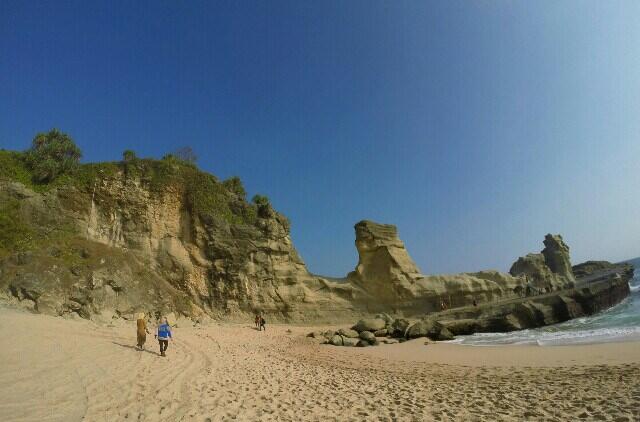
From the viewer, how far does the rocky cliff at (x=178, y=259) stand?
62.4ft

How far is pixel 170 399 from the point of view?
7266mm

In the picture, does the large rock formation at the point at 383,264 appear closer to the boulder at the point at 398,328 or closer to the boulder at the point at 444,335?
the boulder at the point at 398,328

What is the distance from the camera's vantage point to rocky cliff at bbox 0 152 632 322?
19.0 metres

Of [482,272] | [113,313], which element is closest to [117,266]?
[113,313]

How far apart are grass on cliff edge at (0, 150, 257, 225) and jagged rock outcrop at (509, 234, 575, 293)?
39.9 meters

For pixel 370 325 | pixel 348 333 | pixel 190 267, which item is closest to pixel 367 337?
pixel 348 333

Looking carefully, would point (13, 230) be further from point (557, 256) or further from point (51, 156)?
point (557, 256)

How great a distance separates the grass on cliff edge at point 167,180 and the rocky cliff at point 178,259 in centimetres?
9

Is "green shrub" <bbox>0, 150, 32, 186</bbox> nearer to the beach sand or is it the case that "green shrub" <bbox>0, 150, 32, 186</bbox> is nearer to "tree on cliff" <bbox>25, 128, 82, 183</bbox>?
"tree on cliff" <bbox>25, 128, 82, 183</bbox>

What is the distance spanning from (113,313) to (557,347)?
68.8 ft

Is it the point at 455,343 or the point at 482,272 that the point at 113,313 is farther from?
the point at 482,272

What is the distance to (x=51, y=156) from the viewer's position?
25.0 meters

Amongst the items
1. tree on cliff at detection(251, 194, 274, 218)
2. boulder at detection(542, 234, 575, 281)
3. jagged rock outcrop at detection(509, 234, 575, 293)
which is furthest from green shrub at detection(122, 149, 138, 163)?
boulder at detection(542, 234, 575, 281)

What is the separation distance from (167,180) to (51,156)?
7.62 metres
